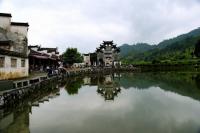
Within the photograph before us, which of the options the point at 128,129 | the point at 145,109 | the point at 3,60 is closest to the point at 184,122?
the point at 128,129

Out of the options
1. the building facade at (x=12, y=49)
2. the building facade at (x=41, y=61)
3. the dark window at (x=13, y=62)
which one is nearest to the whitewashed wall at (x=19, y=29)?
the building facade at (x=12, y=49)

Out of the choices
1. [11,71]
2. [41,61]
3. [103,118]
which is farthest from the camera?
[41,61]

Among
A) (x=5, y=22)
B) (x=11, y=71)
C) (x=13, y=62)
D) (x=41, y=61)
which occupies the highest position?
(x=5, y=22)

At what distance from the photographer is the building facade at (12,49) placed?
32.2 metres

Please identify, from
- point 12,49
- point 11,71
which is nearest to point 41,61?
point 12,49

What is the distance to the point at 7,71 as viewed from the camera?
32875 millimetres

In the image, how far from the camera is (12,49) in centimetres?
3872

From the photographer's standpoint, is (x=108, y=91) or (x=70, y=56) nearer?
(x=108, y=91)

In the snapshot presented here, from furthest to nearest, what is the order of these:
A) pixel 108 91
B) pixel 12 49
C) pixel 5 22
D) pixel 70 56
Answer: pixel 70 56 → pixel 5 22 → pixel 12 49 → pixel 108 91

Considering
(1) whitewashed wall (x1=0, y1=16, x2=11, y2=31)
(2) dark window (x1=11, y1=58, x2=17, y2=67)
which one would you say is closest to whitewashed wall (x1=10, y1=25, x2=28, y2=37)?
(1) whitewashed wall (x1=0, y1=16, x2=11, y2=31)

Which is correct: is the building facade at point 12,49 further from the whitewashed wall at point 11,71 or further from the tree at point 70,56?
the tree at point 70,56

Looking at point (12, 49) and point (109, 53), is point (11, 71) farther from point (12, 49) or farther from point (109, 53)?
point (109, 53)

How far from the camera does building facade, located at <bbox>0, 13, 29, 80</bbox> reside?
106 ft

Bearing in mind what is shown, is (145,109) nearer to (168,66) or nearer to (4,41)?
(4,41)
